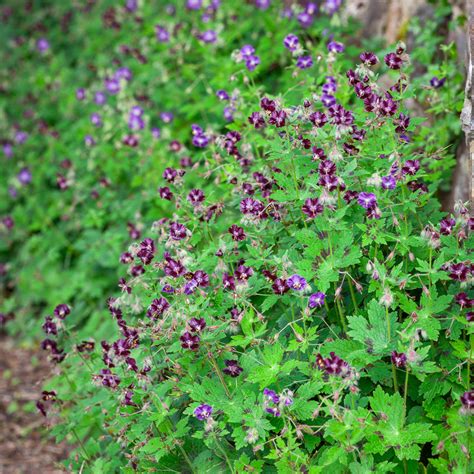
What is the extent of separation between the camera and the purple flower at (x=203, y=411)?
3.03 metres

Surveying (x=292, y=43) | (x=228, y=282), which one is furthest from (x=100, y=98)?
(x=228, y=282)

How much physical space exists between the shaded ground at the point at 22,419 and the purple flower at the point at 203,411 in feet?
6.17

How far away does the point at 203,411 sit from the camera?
3.04 meters

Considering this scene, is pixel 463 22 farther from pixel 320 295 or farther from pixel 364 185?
pixel 320 295

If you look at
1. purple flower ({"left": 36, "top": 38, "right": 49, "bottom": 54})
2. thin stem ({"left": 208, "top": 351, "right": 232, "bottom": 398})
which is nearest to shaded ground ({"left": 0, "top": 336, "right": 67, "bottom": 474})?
thin stem ({"left": 208, "top": 351, "right": 232, "bottom": 398})

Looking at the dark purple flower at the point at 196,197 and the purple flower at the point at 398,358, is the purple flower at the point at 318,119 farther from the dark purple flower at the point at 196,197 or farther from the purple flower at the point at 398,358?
the purple flower at the point at 398,358

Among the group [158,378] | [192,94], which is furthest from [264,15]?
[158,378]

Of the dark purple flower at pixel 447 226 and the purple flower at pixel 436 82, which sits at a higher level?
the purple flower at pixel 436 82

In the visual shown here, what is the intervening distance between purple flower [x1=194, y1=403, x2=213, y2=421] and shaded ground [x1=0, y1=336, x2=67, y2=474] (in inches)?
74.0

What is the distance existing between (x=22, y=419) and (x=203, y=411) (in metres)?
3.13

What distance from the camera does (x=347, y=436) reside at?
2.92 meters

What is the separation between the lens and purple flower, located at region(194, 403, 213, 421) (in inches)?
A: 119

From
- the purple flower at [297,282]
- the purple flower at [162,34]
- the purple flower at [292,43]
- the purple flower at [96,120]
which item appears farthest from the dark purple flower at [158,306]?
the purple flower at [162,34]

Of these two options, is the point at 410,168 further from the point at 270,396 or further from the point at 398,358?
the point at 270,396
